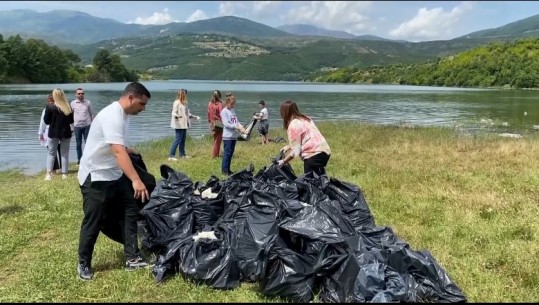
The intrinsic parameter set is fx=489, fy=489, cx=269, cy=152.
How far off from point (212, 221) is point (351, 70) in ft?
576

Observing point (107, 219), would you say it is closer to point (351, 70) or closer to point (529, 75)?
point (529, 75)

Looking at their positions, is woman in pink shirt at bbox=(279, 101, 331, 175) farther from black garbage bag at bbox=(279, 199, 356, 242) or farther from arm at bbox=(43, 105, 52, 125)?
arm at bbox=(43, 105, 52, 125)

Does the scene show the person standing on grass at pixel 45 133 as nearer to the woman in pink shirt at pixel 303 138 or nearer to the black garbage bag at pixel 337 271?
the woman in pink shirt at pixel 303 138

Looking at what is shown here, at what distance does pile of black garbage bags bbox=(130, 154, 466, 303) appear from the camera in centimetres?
421

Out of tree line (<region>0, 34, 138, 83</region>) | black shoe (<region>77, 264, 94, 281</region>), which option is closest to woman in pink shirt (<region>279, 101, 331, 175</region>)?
black shoe (<region>77, 264, 94, 281</region>)

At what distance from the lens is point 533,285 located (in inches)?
183

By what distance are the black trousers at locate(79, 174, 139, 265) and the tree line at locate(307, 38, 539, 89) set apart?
103 meters

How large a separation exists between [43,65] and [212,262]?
112 m

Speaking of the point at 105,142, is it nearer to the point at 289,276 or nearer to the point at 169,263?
the point at 169,263

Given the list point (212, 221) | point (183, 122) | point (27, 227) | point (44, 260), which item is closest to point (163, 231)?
point (212, 221)

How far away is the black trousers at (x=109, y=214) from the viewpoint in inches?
191

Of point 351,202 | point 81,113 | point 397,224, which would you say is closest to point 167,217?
point 351,202

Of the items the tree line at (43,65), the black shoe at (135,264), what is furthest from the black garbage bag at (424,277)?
the tree line at (43,65)

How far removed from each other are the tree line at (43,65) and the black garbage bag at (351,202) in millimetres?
→ 98737
